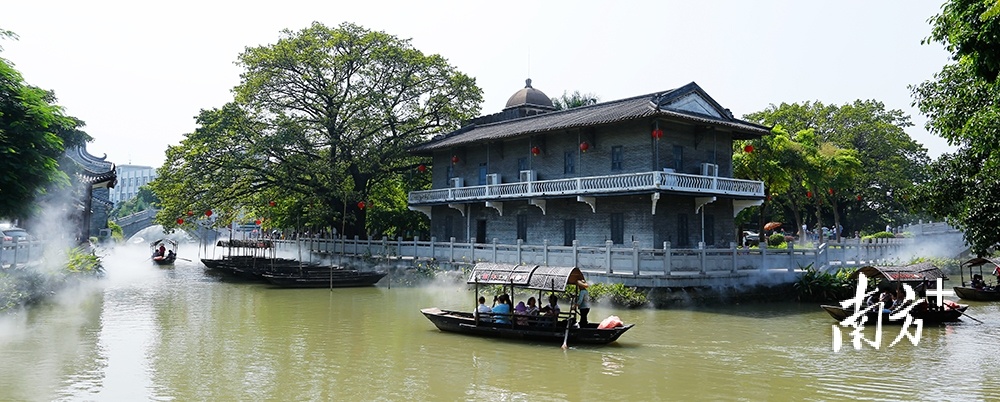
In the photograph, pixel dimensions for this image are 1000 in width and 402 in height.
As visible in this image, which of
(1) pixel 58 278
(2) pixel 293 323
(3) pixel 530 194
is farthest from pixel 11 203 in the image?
(3) pixel 530 194

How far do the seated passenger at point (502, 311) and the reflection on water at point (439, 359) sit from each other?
551 mm

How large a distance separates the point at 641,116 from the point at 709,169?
4536mm

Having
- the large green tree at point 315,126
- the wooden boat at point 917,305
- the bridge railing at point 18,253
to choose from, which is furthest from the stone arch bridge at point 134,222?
the wooden boat at point 917,305

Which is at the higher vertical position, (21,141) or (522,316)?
(21,141)

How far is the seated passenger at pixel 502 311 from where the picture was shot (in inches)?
665

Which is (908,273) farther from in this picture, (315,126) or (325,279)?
(315,126)

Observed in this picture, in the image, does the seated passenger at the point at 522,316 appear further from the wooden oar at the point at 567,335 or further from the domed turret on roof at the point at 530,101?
the domed turret on roof at the point at 530,101

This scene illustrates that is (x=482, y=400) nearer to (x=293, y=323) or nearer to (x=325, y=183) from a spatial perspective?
(x=293, y=323)

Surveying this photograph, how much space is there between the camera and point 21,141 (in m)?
19.4

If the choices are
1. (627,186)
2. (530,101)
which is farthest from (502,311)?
(530,101)

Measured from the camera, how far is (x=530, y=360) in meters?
14.7

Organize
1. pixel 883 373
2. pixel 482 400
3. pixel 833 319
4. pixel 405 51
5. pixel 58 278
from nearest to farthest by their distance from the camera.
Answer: pixel 482 400, pixel 883 373, pixel 833 319, pixel 58 278, pixel 405 51

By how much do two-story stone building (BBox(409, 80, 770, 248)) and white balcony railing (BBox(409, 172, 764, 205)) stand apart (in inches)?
1.6

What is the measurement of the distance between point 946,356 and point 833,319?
5750 millimetres
